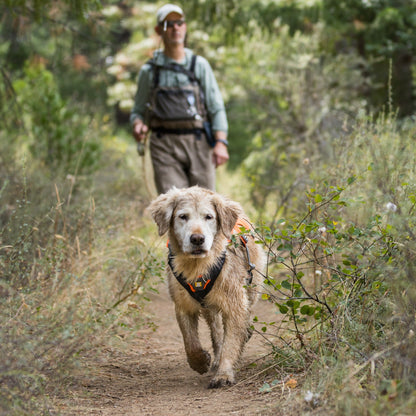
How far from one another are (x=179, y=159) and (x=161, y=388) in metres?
2.80

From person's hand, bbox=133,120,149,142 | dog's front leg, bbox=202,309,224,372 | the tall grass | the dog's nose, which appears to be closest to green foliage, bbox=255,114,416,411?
the dog's nose

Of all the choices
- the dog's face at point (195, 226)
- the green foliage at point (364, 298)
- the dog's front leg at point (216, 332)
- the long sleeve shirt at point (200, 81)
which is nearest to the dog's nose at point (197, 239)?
the dog's face at point (195, 226)

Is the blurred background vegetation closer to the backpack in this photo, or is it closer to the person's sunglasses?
the backpack

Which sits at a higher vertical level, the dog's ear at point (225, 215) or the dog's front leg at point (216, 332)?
the dog's ear at point (225, 215)

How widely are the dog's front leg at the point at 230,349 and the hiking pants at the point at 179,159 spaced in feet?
7.49

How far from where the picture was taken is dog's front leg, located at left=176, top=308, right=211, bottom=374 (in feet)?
15.3

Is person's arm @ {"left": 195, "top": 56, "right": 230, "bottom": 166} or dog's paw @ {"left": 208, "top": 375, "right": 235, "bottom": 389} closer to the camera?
dog's paw @ {"left": 208, "top": 375, "right": 235, "bottom": 389}

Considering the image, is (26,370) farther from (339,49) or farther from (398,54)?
(339,49)

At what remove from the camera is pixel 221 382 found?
4.43 metres

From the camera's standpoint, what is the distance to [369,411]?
2822mm

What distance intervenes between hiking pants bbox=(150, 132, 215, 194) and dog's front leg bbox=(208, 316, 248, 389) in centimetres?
228

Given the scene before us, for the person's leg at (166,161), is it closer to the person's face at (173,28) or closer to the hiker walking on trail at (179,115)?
the hiker walking on trail at (179,115)

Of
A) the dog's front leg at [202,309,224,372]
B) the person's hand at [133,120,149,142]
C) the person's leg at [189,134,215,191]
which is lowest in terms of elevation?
the dog's front leg at [202,309,224,372]

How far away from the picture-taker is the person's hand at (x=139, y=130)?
21.6 ft
